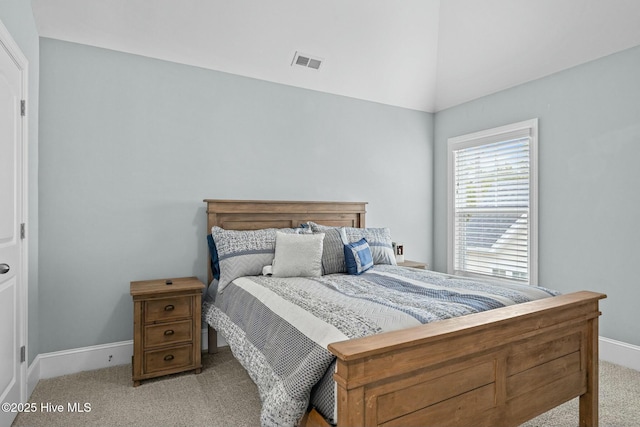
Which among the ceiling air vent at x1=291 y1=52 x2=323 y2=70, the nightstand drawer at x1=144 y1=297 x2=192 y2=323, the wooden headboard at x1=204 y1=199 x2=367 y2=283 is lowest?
the nightstand drawer at x1=144 y1=297 x2=192 y2=323

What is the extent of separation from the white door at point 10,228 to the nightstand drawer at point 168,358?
0.69m

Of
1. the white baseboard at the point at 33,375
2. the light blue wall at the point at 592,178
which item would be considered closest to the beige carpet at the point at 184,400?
the white baseboard at the point at 33,375

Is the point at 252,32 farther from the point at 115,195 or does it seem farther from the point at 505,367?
the point at 505,367

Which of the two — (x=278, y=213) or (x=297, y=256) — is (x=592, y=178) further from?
(x=278, y=213)

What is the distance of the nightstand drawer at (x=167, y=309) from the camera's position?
2641 millimetres

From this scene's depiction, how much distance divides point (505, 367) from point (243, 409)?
4.86 ft

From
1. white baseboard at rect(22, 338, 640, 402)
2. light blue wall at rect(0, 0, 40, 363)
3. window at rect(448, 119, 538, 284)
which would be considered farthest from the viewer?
window at rect(448, 119, 538, 284)

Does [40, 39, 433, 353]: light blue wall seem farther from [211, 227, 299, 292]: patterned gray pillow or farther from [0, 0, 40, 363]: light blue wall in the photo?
[211, 227, 299, 292]: patterned gray pillow

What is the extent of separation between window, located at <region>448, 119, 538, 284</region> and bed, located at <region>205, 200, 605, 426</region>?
1.64 metres

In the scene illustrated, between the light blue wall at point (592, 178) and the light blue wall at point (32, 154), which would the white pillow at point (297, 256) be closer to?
the light blue wall at point (32, 154)

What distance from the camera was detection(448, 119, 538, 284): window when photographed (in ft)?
12.0

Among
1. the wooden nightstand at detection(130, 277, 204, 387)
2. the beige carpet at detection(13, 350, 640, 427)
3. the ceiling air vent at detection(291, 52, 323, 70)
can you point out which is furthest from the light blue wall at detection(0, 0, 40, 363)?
the ceiling air vent at detection(291, 52, 323, 70)

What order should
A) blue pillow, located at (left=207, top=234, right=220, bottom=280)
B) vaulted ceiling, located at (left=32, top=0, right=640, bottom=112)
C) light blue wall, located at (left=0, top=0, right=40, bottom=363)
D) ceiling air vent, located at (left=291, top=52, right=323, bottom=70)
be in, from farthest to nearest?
ceiling air vent, located at (left=291, top=52, right=323, bottom=70)
blue pillow, located at (left=207, top=234, right=220, bottom=280)
vaulted ceiling, located at (left=32, top=0, right=640, bottom=112)
light blue wall, located at (left=0, top=0, right=40, bottom=363)

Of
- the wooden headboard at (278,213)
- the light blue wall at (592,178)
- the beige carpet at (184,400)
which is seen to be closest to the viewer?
the beige carpet at (184,400)
